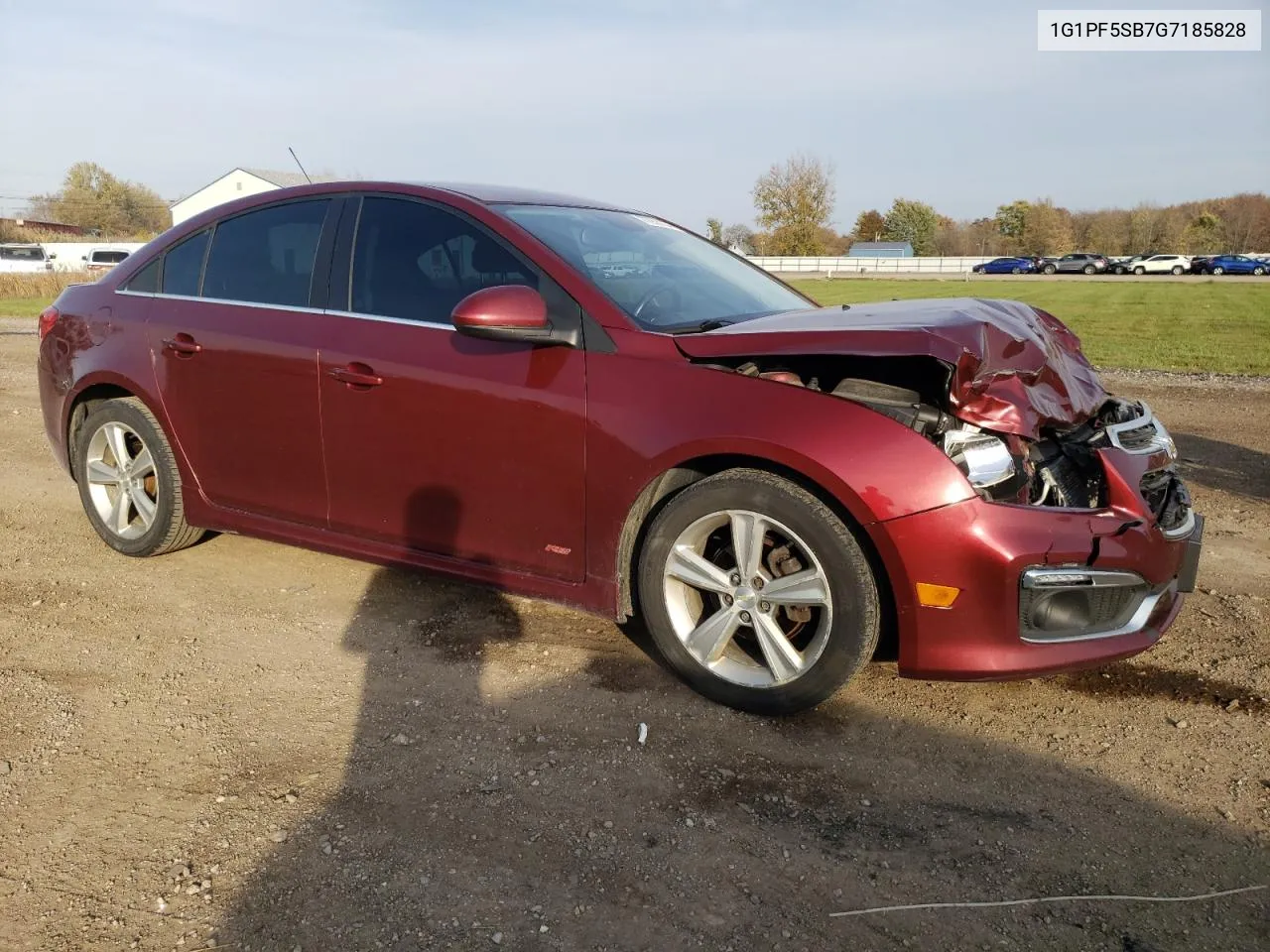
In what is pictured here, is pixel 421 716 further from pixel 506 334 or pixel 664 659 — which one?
pixel 506 334

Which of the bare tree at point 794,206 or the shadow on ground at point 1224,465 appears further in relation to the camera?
the bare tree at point 794,206

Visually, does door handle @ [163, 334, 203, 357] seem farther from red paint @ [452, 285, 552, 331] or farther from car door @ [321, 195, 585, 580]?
red paint @ [452, 285, 552, 331]

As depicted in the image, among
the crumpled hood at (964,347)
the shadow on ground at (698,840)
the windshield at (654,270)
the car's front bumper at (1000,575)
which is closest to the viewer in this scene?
the shadow on ground at (698,840)

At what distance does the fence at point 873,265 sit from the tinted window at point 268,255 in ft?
196

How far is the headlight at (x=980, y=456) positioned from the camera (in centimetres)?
306

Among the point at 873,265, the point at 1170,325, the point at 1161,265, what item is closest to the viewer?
the point at 1170,325

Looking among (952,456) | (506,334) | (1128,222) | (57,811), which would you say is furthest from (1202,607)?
(1128,222)

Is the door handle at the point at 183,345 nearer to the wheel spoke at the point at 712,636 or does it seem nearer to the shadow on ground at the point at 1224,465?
the wheel spoke at the point at 712,636

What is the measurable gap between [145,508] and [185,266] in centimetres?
116

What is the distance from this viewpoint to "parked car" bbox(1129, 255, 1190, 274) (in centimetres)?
5769

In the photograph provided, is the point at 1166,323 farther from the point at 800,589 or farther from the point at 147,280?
the point at 147,280

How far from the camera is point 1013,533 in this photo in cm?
293

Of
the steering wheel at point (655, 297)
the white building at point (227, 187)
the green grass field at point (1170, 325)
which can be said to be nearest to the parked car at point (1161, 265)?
the green grass field at point (1170, 325)

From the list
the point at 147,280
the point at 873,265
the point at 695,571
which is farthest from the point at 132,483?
the point at 873,265
